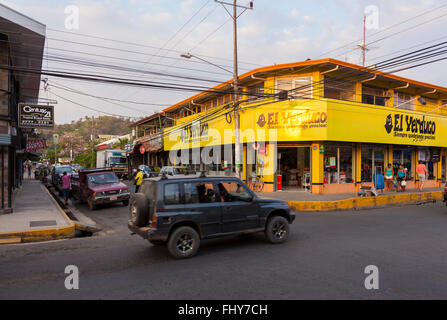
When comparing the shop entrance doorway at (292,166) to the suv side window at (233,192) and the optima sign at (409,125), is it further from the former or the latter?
the suv side window at (233,192)

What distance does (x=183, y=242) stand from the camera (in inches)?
256

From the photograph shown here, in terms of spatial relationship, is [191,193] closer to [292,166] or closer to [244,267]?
[244,267]

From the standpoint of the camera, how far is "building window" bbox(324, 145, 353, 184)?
18719mm

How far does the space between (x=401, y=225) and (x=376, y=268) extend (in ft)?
17.0

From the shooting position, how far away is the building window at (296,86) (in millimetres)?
18656

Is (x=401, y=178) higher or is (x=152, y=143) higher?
(x=152, y=143)

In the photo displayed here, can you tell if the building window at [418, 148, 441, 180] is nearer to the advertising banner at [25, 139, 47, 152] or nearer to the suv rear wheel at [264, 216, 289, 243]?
the suv rear wheel at [264, 216, 289, 243]

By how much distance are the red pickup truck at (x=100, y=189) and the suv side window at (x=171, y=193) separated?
8.66 m

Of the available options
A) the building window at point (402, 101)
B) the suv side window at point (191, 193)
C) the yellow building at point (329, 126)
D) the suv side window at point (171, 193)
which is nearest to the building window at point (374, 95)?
the yellow building at point (329, 126)

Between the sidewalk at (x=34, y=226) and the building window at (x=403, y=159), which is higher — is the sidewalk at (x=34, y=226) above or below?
below

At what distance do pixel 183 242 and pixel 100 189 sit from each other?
9134mm

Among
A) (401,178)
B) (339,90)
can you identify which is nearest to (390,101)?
(339,90)
